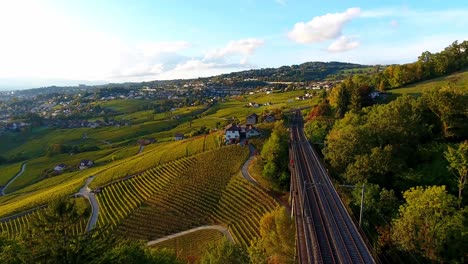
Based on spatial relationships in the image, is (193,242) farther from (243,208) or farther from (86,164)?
(86,164)

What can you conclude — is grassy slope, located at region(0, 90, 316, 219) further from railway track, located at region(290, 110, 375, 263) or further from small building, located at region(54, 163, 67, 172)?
railway track, located at region(290, 110, 375, 263)

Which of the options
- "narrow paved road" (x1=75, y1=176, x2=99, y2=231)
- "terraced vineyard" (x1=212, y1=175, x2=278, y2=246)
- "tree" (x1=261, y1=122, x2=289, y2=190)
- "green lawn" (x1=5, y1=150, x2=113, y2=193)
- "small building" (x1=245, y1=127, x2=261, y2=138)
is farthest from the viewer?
Result: "green lawn" (x1=5, y1=150, x2=113, y2=193)

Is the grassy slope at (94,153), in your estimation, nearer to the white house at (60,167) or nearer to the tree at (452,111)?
the white house at (60,167)

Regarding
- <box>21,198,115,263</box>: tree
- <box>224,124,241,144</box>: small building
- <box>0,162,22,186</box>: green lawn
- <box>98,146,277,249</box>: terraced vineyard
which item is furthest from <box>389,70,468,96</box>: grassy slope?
<box>0,162,22,186</box>: green lawn

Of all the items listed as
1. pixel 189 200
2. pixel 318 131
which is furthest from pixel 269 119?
pixel 189 200

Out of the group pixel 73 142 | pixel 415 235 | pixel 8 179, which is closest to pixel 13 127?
pixel 73 142

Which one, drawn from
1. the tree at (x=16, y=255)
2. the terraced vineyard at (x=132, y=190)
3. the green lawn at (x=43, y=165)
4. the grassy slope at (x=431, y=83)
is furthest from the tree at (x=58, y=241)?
the green lawn at (x=43, y=165)
